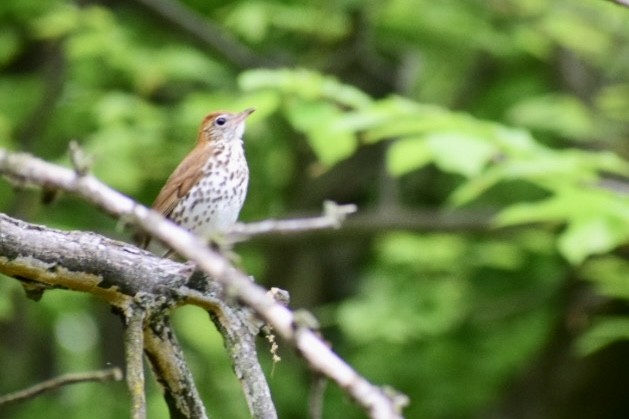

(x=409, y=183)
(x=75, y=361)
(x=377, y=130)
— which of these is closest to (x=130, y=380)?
(x=377, y=130)

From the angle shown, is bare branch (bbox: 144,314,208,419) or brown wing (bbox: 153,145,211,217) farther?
brown wing (bbox: 153,145,211,217)

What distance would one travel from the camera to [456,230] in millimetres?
7512

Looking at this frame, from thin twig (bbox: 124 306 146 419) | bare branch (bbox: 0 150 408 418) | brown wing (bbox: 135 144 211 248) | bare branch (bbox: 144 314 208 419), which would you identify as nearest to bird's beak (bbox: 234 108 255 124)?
brown wing (bbox: 135 144 211 248)

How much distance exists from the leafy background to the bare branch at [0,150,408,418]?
485 cm

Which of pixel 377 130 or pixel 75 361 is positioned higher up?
pixel 75 361

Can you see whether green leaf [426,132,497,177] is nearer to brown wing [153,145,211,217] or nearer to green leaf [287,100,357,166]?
green leaf [287,100,357,166]

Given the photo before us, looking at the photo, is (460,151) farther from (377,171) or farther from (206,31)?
(377,171)

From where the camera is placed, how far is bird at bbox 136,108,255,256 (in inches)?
179

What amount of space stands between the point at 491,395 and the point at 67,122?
137 inches

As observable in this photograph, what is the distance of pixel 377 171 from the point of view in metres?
8.83

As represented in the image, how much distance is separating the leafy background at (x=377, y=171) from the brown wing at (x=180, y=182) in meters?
1.51

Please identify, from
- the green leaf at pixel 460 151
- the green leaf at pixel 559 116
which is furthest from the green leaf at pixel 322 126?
the green leaf at pixel 559 116

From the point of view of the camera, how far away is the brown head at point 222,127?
508 centimetres

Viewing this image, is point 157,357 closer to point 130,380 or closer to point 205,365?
point 130,380
